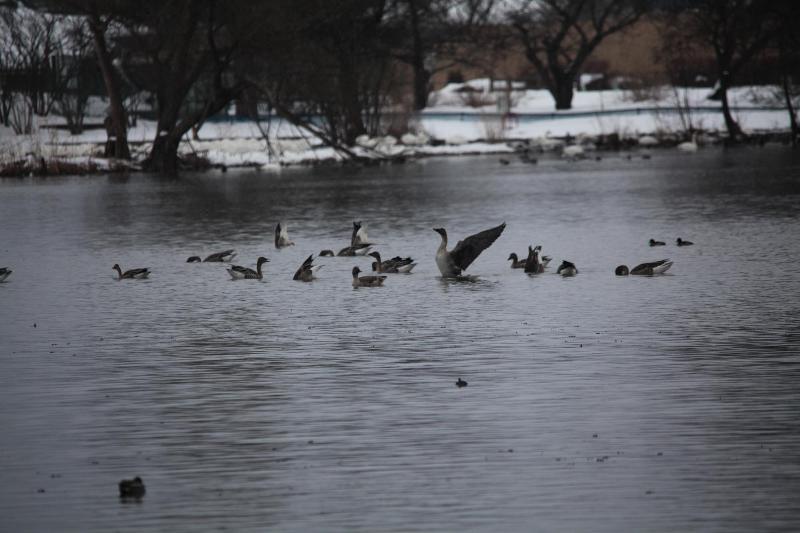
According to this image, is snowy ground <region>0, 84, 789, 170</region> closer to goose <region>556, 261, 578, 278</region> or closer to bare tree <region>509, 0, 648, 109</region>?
bare tree <region>509, 0, 648, 109</region>

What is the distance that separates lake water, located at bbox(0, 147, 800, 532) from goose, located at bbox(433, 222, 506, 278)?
296 millimetres

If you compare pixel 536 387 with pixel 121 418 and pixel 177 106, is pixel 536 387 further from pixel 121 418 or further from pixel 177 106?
pixel 177 106

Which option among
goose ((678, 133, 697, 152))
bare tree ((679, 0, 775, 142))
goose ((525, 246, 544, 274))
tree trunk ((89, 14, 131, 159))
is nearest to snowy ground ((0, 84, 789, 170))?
tree trunk ((89, 14, 131, 159))

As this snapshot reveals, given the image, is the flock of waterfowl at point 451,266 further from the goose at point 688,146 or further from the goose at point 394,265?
the goose at point 688,146

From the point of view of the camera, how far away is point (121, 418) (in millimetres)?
10031

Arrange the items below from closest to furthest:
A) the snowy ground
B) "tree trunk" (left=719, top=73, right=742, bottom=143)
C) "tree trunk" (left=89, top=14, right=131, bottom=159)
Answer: "tree trunk" (left=89, top=14, right=131, bottom=159) < the snowy ground < "tree trunk" (left=719, top=73, right=742, bottom=143)

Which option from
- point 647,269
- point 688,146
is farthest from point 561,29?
point 647,269

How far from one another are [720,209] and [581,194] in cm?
710

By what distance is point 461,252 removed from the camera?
18375 millimetres

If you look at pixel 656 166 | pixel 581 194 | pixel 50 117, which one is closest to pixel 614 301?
pixel 581 194

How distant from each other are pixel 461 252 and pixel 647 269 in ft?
7.63

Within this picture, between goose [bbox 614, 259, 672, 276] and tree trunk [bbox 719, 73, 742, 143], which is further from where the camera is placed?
tree trunk [bbox 719, 73, 742, 143]

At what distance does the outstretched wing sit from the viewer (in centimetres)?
1803

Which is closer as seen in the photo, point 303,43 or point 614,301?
point 614,301
